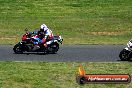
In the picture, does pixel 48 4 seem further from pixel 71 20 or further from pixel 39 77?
pixel 39 77

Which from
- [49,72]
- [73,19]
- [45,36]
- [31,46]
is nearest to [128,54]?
[45,36]

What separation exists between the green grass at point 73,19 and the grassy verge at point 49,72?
475 inches

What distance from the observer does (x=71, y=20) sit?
45.6 meters

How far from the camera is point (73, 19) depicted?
151ft

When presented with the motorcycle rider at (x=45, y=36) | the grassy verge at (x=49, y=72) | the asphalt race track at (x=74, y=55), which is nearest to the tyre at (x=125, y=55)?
the asphalt race track at (x=74, y=55)

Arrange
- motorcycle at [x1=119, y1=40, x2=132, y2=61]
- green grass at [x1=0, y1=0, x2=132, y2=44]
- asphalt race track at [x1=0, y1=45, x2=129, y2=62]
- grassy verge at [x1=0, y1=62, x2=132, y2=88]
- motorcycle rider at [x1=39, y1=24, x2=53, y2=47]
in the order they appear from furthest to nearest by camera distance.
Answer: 1. green grass at [x1=0, y1=0, x2=132, y2=44]
2. motorcycle rider at [x1=39, y1=24, x2=53, y2=47]
3. asphalt race track at [x1=0, y1=45, x2=129, y2=62]
4. motorcycle at [x1=119, y1=40, x2=132, y2=61]
5. grassy verge at [x1=0, y1=62, x2=132, y2=88]

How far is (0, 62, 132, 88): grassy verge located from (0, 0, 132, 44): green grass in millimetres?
12077

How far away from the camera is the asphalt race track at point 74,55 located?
2605 centimetres

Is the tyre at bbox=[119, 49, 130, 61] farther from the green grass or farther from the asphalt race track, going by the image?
the green grass

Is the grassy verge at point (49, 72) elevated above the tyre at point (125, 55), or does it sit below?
above

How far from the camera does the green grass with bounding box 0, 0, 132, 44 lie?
3938 centimetres

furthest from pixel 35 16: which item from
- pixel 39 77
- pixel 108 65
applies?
pixel 39 77

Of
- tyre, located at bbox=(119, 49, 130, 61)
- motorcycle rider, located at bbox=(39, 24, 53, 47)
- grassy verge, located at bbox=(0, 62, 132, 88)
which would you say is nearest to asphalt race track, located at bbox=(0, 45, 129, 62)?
tyre, located at bbox=(119, 49, 130, 61)

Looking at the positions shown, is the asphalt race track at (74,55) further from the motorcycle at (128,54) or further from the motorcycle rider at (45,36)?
the motorcycle rider at (45,36)
